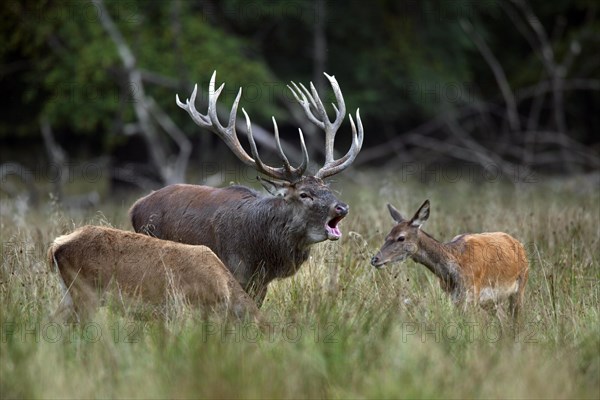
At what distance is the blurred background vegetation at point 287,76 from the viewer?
59.9ft

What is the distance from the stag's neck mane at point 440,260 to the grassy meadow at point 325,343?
0.61 feet

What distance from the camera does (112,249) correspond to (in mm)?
6414

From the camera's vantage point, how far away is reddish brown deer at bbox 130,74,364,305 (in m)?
7.38

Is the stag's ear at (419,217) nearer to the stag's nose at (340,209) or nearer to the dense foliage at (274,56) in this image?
the stag's nose at (340,209)

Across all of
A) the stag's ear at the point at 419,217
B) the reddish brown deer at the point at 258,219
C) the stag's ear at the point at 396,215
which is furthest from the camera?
the stag's ear at the point at 396,215

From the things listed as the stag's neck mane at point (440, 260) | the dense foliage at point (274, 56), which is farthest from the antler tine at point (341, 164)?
the dense foliage at point (274, 56)

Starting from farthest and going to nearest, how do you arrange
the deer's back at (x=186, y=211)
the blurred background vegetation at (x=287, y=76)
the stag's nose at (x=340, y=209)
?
the blurred background vegetation at (x=287, y=76) < the deer's back at (x=186, y=211) < the stag's nose at (x=340, y=209)

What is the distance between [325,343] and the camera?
5.56 meters

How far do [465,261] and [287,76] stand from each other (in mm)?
14475

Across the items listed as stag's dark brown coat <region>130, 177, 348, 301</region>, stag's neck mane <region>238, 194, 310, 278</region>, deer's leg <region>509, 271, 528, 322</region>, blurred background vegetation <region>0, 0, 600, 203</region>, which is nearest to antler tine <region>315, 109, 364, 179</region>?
stag's dark brown coat <region>130, 177, 348, 301</region>

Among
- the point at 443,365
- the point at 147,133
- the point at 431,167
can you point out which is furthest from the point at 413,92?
the point at 443,365

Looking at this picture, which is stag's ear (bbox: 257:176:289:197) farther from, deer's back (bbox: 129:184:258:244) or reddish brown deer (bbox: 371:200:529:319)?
reddish brown deer (bbox: 371:200:529:319)

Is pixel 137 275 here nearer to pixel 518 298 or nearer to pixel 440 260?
pixel 440 260

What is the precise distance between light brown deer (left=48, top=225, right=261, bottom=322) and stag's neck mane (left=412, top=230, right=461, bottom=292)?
204 cm
